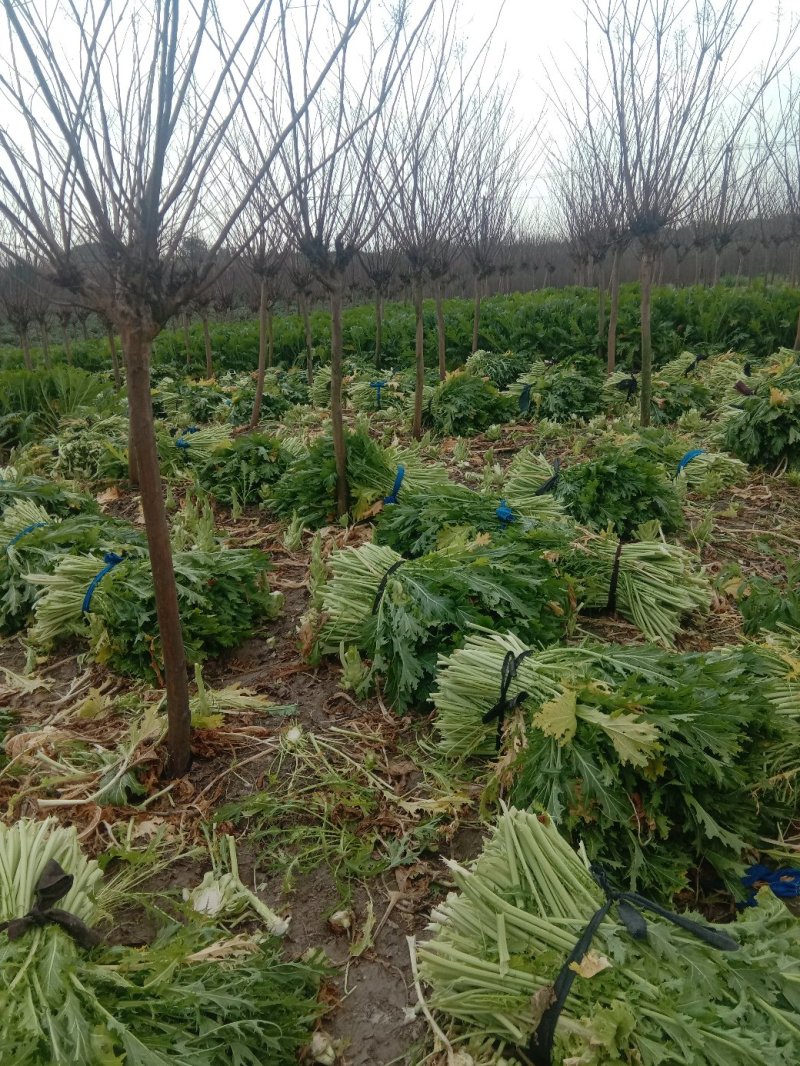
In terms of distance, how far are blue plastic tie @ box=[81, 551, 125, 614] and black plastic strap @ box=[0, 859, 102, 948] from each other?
2290 millimetres

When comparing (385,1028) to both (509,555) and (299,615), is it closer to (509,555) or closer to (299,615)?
(509,555)

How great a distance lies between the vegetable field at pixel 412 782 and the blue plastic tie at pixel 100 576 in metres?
0.04

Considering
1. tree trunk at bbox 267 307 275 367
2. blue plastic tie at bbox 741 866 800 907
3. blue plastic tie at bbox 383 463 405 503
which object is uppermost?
tree trunk at bbox 267 307 275 367

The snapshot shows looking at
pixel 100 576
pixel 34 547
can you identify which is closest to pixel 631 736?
pixel 100 576

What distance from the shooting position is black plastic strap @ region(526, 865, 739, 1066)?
1.66 m

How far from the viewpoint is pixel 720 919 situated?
233 cm

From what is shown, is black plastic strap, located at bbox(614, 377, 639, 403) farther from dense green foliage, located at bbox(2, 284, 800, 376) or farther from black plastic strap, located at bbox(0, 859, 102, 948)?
black plastic strap, located at bbox(0, 859, 102, 948)

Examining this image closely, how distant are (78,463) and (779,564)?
7.26m

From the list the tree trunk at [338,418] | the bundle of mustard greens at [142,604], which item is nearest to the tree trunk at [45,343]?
the tree trunk at [338,418]

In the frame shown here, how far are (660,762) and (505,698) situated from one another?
69 cm

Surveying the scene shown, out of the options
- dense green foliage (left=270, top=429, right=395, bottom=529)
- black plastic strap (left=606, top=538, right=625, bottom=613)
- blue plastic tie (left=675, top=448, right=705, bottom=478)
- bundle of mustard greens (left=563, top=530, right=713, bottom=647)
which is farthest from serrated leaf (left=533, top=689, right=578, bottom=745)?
blue plastic tie (left=675, top=448, right=705, bottom=478)

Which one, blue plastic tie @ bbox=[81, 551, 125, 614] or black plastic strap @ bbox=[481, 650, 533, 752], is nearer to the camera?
black plastic strap @ bbox=[481, 650, 533, 752]

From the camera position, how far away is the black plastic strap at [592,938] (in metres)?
1.66

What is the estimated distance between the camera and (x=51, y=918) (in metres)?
1.90
